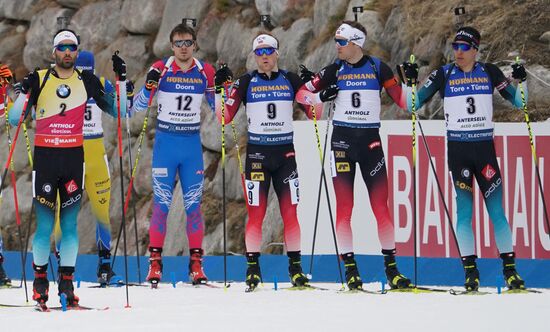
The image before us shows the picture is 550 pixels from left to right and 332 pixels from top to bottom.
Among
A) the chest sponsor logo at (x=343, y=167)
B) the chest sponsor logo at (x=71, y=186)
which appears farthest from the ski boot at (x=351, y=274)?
the chest sponsor logo at (x=71, y=186)

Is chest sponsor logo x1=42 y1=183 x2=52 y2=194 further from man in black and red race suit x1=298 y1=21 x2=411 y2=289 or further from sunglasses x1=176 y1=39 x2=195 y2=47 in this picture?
sunglasses x1=176 y1=39 x2=195 y2=47

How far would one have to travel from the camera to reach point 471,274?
36.4 ft

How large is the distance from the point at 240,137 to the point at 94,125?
714cm

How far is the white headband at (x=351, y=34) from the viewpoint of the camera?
1168 cm

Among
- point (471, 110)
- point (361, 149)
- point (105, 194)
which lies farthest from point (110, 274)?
point (471, 110)

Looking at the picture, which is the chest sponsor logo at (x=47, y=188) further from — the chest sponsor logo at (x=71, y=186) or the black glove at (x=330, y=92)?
the black glove at (x=330, y=92)

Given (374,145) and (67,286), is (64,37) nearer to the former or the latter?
(67,286)

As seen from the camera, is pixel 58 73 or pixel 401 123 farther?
A: pixel 401 123

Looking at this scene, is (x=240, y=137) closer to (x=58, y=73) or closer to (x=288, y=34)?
(x=288, y=34)

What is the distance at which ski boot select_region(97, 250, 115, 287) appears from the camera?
13.0 m

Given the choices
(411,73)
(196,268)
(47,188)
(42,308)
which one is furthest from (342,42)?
(42,308)

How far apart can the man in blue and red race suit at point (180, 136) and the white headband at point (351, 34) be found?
1763 millimetres

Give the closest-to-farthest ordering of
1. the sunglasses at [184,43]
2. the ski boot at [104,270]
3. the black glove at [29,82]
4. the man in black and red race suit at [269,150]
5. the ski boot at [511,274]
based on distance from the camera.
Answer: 1. the black glove at [29,82]
2. the ski boot at [511,274]
3. the man in black and red race suit at [269,150]
4. the sunglasses at [184,43]
5. the ski boot at [104,270]

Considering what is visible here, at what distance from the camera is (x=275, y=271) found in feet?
46.5
